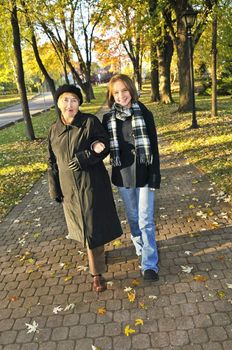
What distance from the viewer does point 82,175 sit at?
3.87m

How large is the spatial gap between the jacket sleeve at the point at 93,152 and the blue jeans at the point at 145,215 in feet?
2.18

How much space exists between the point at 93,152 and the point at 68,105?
55 centimetres

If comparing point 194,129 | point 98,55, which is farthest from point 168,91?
point 98,55

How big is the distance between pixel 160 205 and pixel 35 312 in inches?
132

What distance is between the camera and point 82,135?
3.80m

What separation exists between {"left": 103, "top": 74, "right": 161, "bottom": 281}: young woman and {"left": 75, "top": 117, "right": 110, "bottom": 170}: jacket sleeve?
0.22m

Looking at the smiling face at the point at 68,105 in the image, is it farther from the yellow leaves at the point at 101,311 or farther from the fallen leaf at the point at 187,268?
the fallen leaf at the point at 187,268

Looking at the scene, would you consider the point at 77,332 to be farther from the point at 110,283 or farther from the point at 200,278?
the point at 200,278

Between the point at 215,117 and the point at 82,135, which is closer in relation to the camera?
the point at 82,135

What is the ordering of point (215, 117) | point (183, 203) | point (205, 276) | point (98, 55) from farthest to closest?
point (98, 55) < point (215, 117) < point (183, 203) < point (205, 276)

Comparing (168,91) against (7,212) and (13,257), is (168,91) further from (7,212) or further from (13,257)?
(13,257)

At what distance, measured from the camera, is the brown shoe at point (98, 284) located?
414 centimetres

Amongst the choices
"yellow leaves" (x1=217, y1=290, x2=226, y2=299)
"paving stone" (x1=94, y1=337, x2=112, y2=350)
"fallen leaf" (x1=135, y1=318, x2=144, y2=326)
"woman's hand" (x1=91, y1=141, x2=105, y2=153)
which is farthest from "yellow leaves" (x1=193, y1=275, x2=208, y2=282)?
"woman's hand" (x1=91, y1=141, x2=105, y2=153)

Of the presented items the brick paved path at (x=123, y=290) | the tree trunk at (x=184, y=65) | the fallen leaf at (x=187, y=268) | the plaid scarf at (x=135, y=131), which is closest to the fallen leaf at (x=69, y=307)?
the brick paved path at (x=123, y=290)
